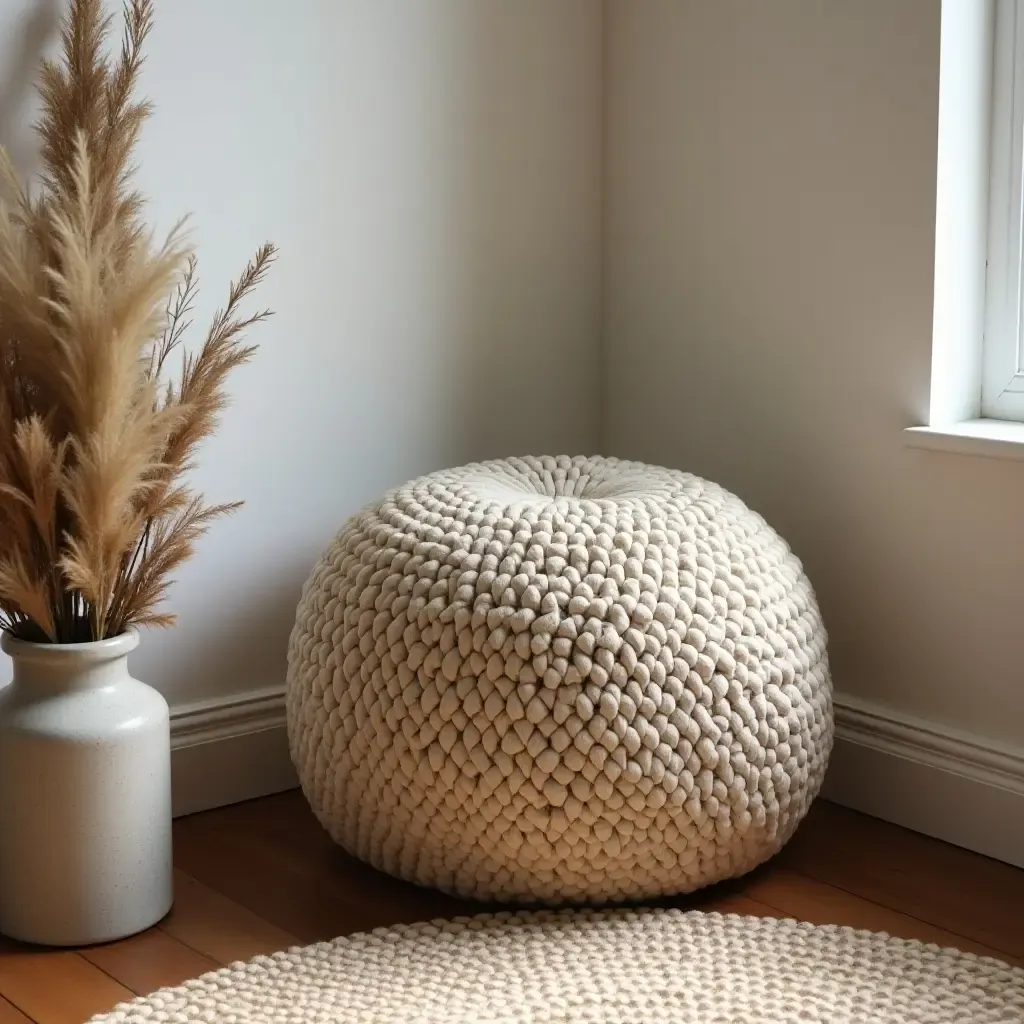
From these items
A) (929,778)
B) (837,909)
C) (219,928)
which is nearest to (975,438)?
(929,778)

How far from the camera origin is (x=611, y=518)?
5.85 feet

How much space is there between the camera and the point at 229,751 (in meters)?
2.16

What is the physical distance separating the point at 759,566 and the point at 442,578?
0.42 meters

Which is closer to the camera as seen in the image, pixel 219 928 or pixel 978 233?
pixel 219 928

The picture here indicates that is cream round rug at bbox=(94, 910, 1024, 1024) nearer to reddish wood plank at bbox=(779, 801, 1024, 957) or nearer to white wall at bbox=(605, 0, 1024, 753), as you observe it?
reddish wood plank at bbox=(779, 801, 1024, 957)

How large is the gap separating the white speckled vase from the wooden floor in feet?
0.17

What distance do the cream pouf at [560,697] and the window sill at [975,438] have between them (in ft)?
1.00

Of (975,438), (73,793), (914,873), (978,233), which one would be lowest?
(914,873)

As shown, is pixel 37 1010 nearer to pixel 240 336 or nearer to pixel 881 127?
pixel 240 336

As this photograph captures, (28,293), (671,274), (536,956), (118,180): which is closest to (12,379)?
(28,293)

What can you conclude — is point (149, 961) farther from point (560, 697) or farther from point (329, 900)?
point (560, 697)

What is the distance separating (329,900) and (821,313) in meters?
1.10

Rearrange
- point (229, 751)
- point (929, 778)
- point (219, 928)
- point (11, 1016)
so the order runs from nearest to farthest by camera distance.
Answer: point (11, 1016) < point (219, 928) < point (929, 778) < point (229, 751)

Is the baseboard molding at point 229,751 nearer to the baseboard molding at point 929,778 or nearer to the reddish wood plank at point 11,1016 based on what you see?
the reddish wood plank at point 11,1016
